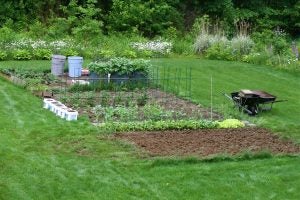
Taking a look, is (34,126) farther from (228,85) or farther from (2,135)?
(228,85)

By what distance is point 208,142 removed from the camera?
9141 mm

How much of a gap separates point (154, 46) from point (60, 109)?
29.1ft

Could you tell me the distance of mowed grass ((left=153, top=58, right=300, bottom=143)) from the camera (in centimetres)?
1086

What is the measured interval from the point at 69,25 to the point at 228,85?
906cm

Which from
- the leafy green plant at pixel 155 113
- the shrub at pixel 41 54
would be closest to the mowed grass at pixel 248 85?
the leafy green plant at pixel 155 113

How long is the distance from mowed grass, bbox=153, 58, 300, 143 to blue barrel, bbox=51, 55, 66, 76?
2734 mm

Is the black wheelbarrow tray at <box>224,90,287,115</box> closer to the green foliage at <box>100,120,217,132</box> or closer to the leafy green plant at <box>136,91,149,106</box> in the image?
the green foliage at <box>100,120,217,132</box>

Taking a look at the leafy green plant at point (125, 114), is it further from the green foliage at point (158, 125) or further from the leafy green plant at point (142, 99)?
the leafy green plant at point (142, 99)

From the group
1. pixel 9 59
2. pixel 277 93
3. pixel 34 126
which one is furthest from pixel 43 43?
pixel 34 126

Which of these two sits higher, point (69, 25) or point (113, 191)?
point (69, 25)

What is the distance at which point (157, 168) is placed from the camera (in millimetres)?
7824

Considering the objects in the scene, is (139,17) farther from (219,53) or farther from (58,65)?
(58,65)

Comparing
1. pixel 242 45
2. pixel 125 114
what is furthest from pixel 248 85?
pixel 125 114

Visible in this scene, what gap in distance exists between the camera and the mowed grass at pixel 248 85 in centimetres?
1086
